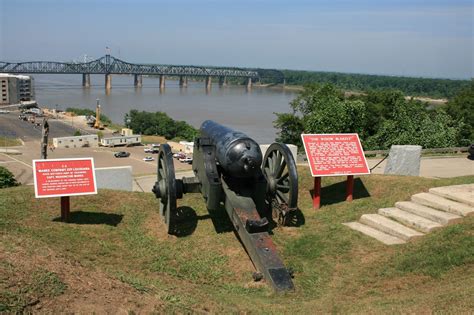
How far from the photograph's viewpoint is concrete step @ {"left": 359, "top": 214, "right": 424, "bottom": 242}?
7043mm

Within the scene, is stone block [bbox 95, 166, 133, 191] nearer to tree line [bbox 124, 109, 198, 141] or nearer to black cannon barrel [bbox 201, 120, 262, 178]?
Answer: black cannon barrel [bbox 201, 120, 262, 178]

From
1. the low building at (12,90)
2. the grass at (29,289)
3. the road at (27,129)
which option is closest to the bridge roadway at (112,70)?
the low building at (12,90)

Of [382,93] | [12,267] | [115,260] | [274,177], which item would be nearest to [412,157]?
[274,177]

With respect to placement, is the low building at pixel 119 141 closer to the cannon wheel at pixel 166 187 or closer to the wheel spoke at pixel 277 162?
the cannon wheel at pixel 166 187

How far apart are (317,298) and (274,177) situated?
276 cm

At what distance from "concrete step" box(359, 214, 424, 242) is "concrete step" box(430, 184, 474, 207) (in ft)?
3.80

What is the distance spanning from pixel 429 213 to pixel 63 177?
564 centimetres

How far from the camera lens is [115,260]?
6.58 m

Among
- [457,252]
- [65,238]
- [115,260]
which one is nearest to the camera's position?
[457,252]

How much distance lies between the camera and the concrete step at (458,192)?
7805 millimetres

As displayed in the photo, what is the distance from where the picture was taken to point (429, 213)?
7574mm

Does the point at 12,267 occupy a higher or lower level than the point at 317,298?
higher

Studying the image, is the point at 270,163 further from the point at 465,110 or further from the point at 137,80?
the point at 137,80

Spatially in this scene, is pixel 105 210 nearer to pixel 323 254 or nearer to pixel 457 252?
pixel 323 254
